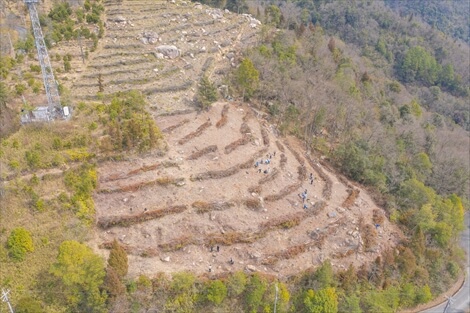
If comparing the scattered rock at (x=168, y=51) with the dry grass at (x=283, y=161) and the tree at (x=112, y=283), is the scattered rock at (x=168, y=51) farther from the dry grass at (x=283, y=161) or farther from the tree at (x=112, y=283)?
the tree at (x=112, y=283)

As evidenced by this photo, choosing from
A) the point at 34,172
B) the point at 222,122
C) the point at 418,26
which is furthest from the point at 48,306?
the point at 418,26

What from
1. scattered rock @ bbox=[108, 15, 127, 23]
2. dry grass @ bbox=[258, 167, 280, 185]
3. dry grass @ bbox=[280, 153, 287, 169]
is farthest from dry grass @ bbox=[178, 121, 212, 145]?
scattered rock @ bbox=[108, 15, 127, 23]

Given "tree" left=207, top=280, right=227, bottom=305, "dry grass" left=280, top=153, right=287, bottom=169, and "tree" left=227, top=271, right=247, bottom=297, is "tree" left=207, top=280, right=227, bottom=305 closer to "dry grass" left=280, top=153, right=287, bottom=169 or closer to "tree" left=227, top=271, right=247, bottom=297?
"tree" left=227, top=271, right=247, bottom=297

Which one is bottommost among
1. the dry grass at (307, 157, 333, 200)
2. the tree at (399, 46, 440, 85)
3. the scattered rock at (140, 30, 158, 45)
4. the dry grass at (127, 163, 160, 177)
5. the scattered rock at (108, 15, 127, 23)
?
the tree at (399, 46, 440, 85)

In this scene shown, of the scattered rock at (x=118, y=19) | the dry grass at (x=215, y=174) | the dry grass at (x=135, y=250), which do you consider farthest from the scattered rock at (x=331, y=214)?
the scattered rock at (x=118, y=19)

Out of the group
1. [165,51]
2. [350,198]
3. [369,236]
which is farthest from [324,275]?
[165,51]

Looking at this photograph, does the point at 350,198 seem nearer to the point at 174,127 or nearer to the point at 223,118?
the point at 223,118

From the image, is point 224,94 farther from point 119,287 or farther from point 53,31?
point 119,287
